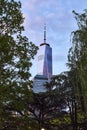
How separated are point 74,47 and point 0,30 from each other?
3568 millimetres

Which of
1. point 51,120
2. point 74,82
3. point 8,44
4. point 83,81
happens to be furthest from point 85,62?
point 51,120

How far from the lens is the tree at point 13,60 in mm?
12844

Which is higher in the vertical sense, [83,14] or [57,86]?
[83,14]

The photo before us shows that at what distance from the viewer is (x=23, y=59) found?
13.8 meters

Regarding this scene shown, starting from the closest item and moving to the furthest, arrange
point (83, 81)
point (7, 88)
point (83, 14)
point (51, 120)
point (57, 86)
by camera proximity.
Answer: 1. point (7, 88)
2. point (83, 81)
3. point (83, 14)
4. point (57, 86)
5. point (51, 120)

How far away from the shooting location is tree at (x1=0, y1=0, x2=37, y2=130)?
1284cm

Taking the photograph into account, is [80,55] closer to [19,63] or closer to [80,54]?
[80,54]

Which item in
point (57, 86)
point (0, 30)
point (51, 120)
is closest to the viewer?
point (0, 30)

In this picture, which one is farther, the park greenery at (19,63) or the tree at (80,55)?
the tree at (80,55)

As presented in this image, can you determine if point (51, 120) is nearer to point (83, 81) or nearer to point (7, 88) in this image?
point (83, 81)

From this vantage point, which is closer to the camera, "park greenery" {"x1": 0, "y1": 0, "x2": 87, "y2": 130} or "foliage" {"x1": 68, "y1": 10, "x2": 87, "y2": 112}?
"park greenery" {"x1": 0, "y1": 0, "x2": 87, "y2": 130}

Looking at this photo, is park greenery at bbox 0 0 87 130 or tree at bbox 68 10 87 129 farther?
tree at bbox 68 10 87 129

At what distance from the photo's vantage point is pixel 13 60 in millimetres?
13430

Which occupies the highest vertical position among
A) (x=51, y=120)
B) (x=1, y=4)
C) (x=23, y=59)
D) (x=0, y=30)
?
(x=1, y=4)
